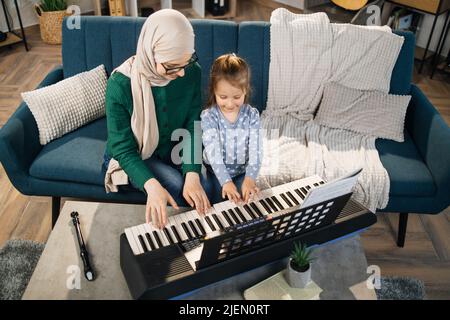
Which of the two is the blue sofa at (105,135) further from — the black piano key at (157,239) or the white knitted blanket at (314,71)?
the black piano key at (157,239)

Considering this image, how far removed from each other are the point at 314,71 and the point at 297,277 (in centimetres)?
137

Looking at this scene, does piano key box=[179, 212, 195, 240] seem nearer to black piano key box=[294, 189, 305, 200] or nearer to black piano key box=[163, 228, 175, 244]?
black piano key box=[163, 228, 175, 244]

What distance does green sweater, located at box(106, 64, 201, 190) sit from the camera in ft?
5.70

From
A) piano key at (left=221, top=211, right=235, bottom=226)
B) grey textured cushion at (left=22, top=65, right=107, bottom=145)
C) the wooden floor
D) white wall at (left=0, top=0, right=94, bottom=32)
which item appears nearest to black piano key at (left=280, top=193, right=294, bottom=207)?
piano key at (left=221, top=211, right=235, bottom=226)

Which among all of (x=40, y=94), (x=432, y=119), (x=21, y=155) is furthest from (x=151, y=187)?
(x=432, y=119)

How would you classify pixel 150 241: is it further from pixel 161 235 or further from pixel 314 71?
pixel 314 71

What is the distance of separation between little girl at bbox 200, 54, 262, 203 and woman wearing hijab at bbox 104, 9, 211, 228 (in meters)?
0.08

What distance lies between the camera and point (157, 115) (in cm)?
184

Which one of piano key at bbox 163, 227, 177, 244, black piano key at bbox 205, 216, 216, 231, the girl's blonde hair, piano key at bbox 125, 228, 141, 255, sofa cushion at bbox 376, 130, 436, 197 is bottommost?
sofa cushion at bbox 376, 130, 436, 197

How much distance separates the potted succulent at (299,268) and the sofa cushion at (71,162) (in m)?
1.08

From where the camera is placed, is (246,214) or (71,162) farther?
Result: (71,162)

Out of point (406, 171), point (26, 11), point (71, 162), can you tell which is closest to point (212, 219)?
point (71, 162)

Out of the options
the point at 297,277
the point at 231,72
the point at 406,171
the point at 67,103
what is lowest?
the point at 406,171

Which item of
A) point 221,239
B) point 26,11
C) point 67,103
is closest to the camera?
point 221,239
